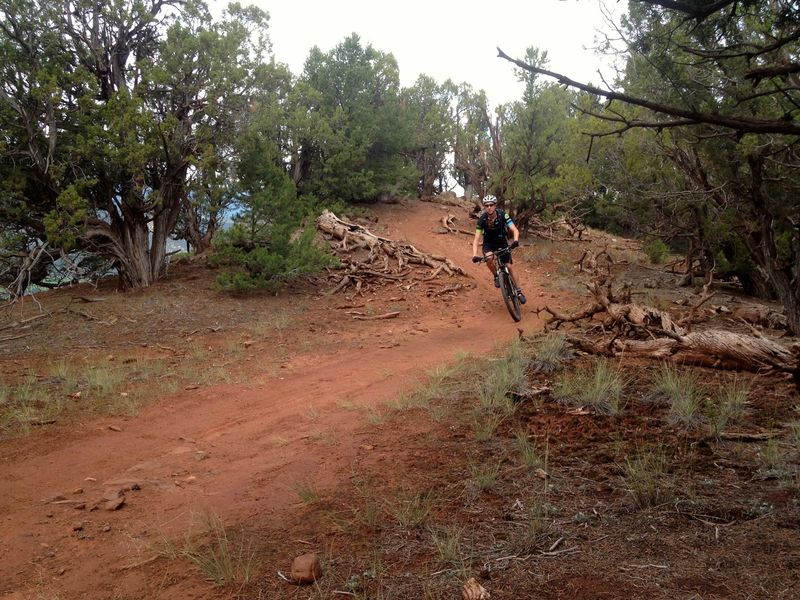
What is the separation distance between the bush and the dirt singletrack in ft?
27.9

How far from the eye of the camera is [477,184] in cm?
2308

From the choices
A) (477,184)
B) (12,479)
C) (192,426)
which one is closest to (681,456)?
(192,426)

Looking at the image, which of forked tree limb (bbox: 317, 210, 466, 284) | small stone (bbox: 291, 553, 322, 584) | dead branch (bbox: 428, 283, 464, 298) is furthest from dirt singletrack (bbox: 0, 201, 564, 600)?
forked tree limb (bbox: 317, 210, 466, 284)

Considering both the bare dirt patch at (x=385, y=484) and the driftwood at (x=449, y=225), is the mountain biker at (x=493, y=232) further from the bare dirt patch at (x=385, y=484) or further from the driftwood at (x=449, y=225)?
the driftwood at (x=449, y=225)

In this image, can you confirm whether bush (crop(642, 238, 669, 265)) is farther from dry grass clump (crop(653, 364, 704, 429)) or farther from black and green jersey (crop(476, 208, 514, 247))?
dry grass clump (crop(653, 364, 704, 429))

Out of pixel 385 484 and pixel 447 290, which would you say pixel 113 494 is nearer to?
pixel 385 484

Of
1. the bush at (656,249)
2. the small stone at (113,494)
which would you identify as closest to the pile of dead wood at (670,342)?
the small stone at (113,494)

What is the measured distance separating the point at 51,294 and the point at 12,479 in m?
11.1

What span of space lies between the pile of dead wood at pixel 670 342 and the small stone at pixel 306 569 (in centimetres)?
398

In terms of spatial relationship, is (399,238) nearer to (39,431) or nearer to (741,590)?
(39,431)

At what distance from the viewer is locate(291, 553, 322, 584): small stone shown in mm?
2705

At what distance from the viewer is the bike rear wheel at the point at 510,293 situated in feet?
32.0

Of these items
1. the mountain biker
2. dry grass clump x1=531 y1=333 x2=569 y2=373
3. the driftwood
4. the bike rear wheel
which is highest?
the driftwood

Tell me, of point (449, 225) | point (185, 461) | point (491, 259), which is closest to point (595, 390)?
point (185, 461)
